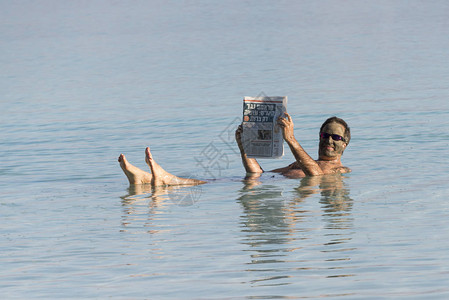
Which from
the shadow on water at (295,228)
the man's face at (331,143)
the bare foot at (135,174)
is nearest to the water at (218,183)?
the shadow on water at (295,228)

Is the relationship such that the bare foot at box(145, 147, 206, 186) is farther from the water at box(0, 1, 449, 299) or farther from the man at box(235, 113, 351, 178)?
the man at box(235, 113, 351, 178)

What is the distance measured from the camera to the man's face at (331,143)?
32.6 ft

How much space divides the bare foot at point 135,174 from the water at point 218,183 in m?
0.14

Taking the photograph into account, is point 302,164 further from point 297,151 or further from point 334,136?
point 334,136

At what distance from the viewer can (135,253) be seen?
22.9 ft

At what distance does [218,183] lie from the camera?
10.5 m

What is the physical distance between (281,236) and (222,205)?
180cm

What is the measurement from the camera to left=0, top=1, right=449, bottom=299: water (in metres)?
6.26

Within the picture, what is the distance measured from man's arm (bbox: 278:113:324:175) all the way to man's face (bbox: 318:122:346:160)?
265 mm

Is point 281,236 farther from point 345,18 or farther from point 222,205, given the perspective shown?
point 345,18

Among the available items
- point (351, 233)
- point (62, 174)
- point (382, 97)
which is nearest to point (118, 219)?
point (351, 233)

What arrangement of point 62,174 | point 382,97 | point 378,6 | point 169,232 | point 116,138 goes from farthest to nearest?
point 378,6 → point 382,97 → point 116,138 → point 62,174 → point 169,232

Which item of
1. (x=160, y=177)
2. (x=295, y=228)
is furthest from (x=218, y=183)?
(x=295, y=228)

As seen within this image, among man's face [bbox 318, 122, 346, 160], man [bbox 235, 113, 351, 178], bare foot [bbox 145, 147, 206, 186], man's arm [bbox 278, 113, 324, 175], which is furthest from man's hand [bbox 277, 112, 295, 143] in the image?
bare foot [bbox 145, 147, 206, 186]
